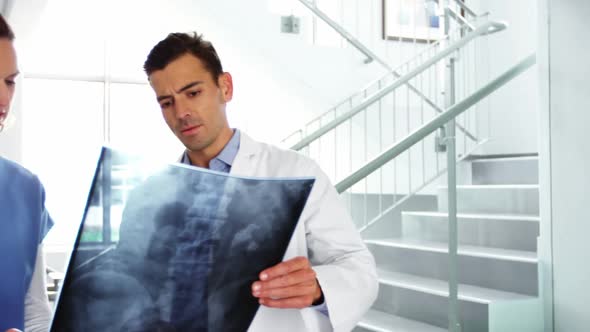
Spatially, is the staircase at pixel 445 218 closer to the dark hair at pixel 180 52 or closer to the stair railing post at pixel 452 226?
the stair railing post at pixel 452 226

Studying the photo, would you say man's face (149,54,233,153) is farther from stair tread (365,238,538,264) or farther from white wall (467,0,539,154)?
white wall (467,0,539,154)

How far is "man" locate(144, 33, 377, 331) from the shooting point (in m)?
1.02

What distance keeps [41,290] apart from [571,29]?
7.30ft

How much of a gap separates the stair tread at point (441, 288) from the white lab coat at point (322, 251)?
1.61 meters

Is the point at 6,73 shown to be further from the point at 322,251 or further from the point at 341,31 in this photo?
the point at 341,31

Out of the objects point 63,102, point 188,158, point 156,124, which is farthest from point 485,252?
point 63,102

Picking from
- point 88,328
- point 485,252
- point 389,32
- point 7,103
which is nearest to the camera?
point 88,328

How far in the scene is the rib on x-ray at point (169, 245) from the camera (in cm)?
66

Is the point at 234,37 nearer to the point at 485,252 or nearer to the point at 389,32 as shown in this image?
the point at 389,32

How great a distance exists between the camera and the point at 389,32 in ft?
18.7

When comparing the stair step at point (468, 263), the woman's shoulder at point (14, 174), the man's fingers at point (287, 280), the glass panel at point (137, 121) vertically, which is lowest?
the stair step at point (468, 263)

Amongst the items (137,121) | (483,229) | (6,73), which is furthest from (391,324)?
(137,121)

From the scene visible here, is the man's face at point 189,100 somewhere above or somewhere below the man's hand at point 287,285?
above

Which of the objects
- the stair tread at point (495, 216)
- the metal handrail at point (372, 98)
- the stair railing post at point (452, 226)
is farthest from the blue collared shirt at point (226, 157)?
the stair tread at point (495, 216)
